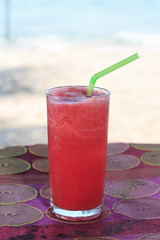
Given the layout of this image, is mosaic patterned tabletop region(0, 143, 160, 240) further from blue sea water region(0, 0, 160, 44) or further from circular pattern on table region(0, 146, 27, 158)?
blue sea water region(0, 0, 160, 44)

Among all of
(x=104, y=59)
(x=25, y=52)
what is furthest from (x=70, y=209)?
(x=25, y=52)

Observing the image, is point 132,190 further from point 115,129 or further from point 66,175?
point 115,129

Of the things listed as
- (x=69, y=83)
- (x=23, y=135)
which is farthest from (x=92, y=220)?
(x=69, y=83)

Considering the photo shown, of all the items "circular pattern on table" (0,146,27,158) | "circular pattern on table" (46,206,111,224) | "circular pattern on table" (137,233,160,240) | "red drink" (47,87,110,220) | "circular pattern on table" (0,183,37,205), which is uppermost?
"red drink" (47,87,110,220)

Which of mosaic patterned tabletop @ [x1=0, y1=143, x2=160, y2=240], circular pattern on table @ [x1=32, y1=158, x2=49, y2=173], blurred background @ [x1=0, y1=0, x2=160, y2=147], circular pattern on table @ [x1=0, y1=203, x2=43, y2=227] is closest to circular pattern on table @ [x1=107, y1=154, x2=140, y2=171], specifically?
mosaic patterned tabletop @ [x1=0, y1=143, x2=160, y2=240]

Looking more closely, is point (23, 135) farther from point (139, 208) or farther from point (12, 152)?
point (139, 208)

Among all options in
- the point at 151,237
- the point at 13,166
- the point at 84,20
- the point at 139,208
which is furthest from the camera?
the point at 84,20

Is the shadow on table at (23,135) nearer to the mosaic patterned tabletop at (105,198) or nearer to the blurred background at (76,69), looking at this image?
the blurred background at (76,69)
